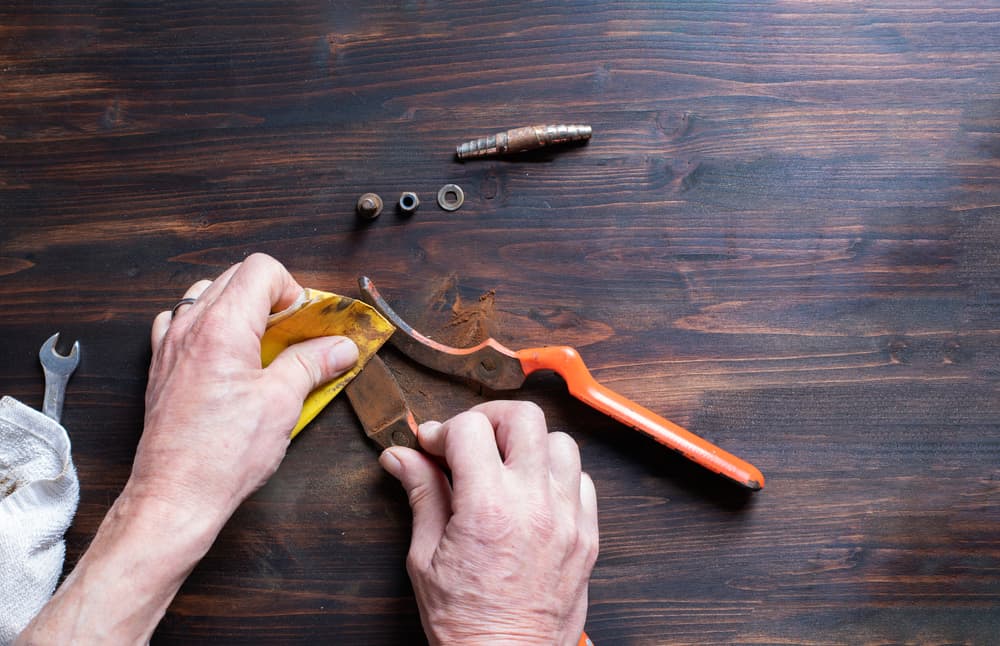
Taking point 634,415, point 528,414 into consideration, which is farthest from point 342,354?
point 634,415

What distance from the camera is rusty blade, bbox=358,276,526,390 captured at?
3.30ft

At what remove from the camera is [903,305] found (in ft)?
3.50

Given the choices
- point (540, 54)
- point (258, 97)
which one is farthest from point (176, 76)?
point (540, 54)

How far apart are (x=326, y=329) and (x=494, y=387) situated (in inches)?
10.3

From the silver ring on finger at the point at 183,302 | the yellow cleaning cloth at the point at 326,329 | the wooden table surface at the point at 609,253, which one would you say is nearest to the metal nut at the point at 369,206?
the wooden table surface at the point at 609,253

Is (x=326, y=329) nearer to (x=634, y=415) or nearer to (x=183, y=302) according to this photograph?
(x=183, y=302)

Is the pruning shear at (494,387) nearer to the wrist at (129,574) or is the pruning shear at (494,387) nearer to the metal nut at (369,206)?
the metal nut at (369,206)

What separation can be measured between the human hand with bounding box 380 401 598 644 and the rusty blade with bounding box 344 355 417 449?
0.34 ft

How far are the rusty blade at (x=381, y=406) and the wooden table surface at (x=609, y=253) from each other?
0.04 metres

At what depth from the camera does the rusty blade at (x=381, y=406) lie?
39.6 inches

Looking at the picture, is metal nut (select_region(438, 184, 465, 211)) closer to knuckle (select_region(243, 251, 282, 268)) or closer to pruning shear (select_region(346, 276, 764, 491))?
pruning shear (select_region(346, 276, 764, 491))

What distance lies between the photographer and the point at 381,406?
1.01 metres

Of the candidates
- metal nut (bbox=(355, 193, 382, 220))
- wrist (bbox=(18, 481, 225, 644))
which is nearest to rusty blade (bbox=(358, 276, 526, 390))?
metal nut (bbox=(355, 193, 382, 220))

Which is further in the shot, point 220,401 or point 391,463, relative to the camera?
point 391,463
